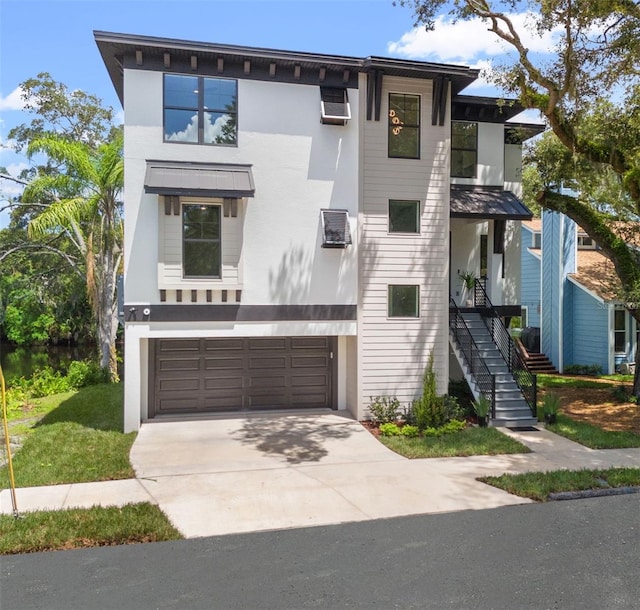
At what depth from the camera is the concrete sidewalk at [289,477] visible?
6.93 m

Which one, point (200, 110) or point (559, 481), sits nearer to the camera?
point (559, 481)

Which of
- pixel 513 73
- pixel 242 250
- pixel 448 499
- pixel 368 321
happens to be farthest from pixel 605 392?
pixel 242 250

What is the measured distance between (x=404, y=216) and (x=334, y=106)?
300cm

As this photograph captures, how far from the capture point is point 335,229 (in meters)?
11.8

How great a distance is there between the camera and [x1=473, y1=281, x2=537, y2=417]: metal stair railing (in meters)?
12.2

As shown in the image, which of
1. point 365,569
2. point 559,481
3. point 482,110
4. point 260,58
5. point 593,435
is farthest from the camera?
point 482,110

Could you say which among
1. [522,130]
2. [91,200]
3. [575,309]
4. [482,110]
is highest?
[482,110]

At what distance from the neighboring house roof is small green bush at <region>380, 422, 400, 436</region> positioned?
10.9 m

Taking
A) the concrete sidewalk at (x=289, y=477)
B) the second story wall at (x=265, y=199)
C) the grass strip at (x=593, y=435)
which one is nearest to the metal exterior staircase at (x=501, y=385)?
the concrete sidewalk at (x=289, y=477)

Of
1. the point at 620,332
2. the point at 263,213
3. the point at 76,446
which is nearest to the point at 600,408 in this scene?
the point at 620,332

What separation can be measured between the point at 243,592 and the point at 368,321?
7.91m

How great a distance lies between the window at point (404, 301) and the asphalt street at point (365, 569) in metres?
6.30

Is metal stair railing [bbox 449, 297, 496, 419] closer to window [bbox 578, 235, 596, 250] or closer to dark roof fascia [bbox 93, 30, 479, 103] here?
dark roof fascia [bbox 93, 30, 479, 103]

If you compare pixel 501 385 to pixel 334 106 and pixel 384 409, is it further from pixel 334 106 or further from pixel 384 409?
pixel 334 106
